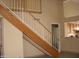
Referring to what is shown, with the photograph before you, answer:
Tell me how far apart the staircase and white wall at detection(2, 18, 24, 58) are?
694 millimetres

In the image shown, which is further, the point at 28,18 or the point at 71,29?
the point at 71,29

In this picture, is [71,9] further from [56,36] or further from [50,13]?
[56,36]

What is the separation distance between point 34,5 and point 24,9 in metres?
0.81

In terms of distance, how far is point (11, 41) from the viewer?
7090mm

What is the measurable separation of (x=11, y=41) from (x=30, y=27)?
1.20 meters

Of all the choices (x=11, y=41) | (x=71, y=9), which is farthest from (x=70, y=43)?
(x=11, y=41)

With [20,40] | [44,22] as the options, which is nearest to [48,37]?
[44,22]

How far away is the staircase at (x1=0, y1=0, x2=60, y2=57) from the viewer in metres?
6.40

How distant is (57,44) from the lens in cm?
1053

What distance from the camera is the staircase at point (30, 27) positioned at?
640 centimetres

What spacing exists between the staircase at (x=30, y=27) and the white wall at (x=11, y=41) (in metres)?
0.69

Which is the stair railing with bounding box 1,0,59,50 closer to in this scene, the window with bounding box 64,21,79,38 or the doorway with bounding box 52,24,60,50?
the doorway with bounding box 52,24,60,50

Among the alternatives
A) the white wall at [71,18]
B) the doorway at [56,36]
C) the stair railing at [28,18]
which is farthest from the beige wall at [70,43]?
the stair railing at [28,18]

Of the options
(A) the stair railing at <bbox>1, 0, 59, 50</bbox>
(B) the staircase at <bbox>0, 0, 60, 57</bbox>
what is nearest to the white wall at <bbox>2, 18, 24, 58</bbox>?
(B) the staircase at <bbox>0, 0, 60, 57</bbox>
